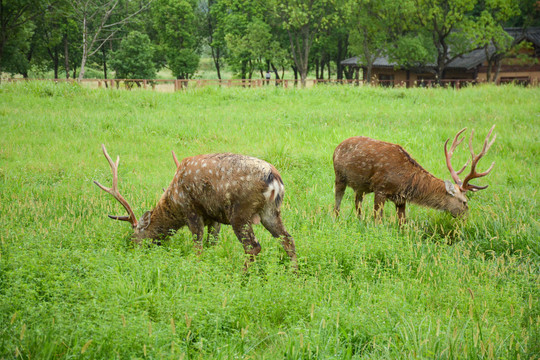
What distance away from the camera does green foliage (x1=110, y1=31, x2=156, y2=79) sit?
4081cm

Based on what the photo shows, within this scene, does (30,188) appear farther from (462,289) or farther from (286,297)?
(462,289)

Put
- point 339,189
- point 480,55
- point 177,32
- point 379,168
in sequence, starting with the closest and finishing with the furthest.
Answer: point 379,168 → point 339,189 → point 480,55 → point 177,32

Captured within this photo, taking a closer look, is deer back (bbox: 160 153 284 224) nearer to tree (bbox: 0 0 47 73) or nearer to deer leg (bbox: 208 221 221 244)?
deer leg (bbox: 208 221 221 244)

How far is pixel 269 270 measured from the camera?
4746 millimetres

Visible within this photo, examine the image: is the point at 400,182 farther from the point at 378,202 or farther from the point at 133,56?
the point at 133,56

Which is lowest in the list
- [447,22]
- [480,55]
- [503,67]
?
[503,67]

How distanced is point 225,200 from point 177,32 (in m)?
43.7

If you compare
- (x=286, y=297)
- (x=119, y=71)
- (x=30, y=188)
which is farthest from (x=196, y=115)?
(x=119, y=71)

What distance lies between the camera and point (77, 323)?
3551mm

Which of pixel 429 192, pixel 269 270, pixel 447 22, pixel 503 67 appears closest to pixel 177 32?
pixel 447 22

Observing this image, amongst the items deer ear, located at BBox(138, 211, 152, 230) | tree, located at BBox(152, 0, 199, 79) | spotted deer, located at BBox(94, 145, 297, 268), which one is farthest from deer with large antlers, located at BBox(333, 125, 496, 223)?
tree, located at BBox(152, 0, 199, 79)

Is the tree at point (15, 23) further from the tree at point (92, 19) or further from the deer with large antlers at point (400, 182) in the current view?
the deer with large antlers at point (400, 182)

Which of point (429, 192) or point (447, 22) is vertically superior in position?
point (447, 22)

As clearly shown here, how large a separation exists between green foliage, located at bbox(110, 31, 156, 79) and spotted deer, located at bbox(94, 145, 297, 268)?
3749 cm
